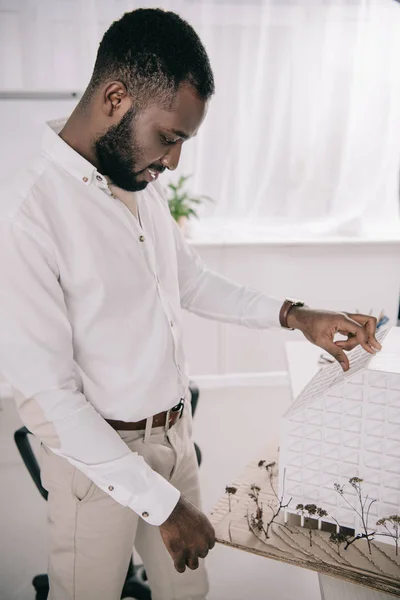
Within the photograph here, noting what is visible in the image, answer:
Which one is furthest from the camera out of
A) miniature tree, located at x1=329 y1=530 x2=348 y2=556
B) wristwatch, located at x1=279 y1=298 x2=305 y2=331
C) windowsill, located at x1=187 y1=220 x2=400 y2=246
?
windowsill, located at x1=187 y1=220 x2=400 y2=246

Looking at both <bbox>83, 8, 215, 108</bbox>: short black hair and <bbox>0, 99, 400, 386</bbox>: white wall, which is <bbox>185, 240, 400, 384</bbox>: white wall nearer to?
<bbox>0, 99, 400, 386</bbox>: white wall

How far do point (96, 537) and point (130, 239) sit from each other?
621 mm

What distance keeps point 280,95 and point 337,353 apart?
2566 millimetres

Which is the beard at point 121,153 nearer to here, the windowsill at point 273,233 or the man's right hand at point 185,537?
the man's right hand at point 185,537

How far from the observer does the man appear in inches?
37.4

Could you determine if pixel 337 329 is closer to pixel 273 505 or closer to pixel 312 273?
pixel 273 505

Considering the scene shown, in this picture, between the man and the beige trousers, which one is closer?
the man

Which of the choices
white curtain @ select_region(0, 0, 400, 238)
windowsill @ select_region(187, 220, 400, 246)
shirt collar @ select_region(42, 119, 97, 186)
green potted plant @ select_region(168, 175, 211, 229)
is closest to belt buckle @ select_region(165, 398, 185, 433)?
shirt collar @ select_region(42, 119, 97, 186)

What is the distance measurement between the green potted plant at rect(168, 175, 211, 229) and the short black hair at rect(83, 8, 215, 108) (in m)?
2.23

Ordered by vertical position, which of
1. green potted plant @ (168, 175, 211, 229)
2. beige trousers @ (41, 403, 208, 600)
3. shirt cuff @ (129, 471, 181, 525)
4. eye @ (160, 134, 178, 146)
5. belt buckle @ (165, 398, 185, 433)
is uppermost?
eye @ (160, 134, 178, 146)

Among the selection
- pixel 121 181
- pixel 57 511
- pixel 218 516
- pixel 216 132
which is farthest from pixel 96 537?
pixel 216 132

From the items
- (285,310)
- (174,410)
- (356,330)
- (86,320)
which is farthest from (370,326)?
(86,320)

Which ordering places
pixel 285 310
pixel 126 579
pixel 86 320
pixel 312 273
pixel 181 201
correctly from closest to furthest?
pixel 86 320, pixel 285 310, pixel 126 579, pixel 181 201, pixel 312 273

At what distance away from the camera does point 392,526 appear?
3.36 feet
